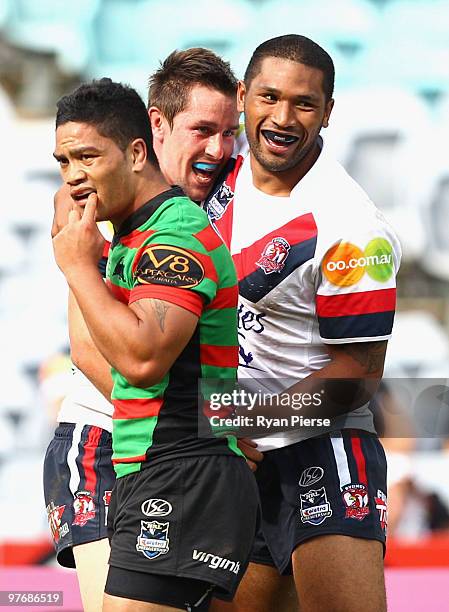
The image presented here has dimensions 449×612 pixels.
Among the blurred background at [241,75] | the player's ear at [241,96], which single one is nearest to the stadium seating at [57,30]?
the blurred background at [241,75]

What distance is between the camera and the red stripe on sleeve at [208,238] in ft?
8.93

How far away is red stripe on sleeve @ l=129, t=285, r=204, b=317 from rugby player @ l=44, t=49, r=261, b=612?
13.8 inches

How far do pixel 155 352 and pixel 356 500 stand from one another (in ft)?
4.09

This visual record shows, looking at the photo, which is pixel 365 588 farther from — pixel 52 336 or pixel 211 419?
pixel 52 336

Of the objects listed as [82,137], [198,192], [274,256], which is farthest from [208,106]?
[82,137]

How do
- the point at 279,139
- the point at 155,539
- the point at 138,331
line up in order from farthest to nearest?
the point at 279,139
the point at 155,539
the point at 138,331

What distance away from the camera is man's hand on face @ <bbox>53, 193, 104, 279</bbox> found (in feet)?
8.95

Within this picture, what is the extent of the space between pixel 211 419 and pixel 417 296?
4.42 meters

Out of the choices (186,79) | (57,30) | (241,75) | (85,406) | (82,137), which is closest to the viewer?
(82,137)

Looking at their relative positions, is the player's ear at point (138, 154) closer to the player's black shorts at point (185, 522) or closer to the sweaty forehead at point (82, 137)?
the sweaty forehead at point (82, 137)

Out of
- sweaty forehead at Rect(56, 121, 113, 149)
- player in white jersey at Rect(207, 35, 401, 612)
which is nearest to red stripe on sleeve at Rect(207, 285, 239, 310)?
sweaty forehead at Rect(56, 121, 113, 149)

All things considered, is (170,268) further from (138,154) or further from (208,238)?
(138,154)

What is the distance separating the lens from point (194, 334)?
2.75 metres

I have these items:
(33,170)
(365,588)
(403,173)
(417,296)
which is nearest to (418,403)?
(417,296)
